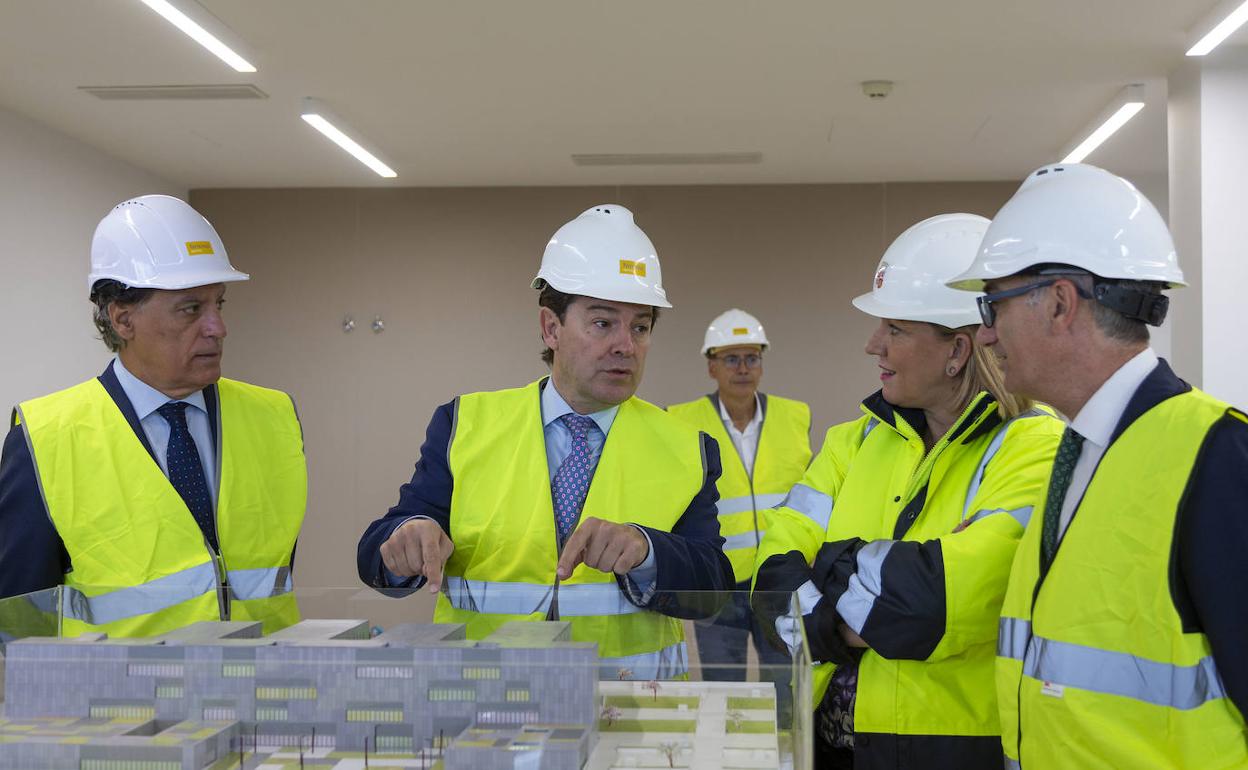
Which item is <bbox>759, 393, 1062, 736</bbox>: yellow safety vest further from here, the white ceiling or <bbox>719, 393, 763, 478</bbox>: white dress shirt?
<bbox>719, 393, 763, 478</bbox>: white dress shirt

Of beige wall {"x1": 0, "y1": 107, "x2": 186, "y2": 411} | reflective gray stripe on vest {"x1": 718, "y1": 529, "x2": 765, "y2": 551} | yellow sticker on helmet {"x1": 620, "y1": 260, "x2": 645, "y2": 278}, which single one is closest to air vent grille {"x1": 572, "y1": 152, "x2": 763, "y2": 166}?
reflective gray stripe on vest {"x1": 718, "y1": 529, "x2": 765, "y2": 551}

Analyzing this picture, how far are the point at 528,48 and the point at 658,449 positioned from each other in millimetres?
3509

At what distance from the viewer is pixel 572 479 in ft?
8.23

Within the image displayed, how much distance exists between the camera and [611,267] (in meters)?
2.52

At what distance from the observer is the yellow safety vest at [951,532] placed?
205cm

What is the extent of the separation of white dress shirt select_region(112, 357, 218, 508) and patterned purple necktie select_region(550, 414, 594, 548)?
0.83m

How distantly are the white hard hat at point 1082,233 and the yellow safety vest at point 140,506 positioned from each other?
4.66ft

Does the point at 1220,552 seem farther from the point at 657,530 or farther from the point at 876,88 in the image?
the point at 876,88

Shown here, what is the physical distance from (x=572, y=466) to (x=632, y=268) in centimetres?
48

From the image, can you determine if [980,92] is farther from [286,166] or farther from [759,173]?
[286,166]

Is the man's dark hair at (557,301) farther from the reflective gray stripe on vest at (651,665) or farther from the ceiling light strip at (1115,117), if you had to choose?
the ceiling light strip at (1115,117)

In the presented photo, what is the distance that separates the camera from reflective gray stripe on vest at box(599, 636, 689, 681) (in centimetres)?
163

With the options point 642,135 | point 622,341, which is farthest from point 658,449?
point 642,135

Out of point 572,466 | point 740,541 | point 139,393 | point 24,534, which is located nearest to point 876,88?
point 740,541
